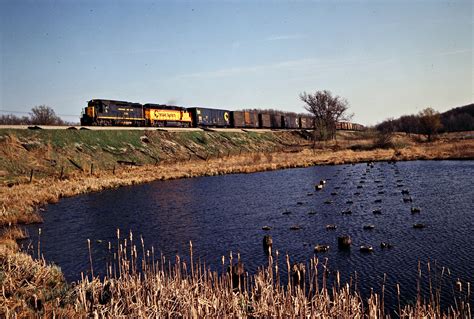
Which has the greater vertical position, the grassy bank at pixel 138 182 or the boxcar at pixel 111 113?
the boxcar at pixel 111 113

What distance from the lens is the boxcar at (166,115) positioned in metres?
67.3

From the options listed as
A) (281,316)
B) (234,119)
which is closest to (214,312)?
(281,316)

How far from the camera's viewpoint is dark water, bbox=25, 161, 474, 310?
578 inches

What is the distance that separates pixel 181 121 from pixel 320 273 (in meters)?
65.1

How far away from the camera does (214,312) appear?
861cm

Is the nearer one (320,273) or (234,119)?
(320,273)

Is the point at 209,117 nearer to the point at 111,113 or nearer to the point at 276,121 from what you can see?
the point at 111,113

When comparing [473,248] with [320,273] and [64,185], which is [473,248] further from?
[64,185]

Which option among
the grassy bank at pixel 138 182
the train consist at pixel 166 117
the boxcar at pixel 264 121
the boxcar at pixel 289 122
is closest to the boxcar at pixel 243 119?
the train consist at pixel 166 117

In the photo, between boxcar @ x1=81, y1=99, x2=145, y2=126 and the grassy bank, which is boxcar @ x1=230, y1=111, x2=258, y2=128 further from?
boxcar @ x1=81, y1=99, x2=145, y2=126

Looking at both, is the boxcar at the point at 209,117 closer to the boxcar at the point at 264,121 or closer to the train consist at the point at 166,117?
the train consist at the point at 166,117

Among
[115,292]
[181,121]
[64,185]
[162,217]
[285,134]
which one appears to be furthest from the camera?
[285,134]

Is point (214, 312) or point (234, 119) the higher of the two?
point (234, 119)

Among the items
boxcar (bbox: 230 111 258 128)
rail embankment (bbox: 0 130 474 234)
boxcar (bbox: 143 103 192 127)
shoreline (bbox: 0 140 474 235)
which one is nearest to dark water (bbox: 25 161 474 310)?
shoreline (bbox: 0 140 474 235)
